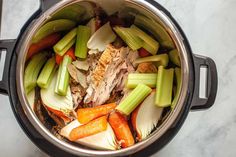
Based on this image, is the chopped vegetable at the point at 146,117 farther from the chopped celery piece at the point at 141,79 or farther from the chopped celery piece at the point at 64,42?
the chopped celery piece at the point at 64,42

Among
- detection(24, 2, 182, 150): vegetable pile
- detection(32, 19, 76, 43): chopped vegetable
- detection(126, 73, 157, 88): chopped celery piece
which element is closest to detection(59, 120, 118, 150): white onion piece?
detection(24, 2, 182, 150): vegetable pile

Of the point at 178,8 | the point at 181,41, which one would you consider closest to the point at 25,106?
the point at 181,41

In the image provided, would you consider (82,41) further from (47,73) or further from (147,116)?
(147,116)

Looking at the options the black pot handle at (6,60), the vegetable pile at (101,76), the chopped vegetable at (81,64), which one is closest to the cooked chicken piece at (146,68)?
the vegetable pile at (101,76)

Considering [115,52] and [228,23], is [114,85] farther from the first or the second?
[228,23]

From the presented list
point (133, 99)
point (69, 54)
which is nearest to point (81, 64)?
point (69, 54)

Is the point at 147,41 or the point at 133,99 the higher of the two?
the point at 147,41
